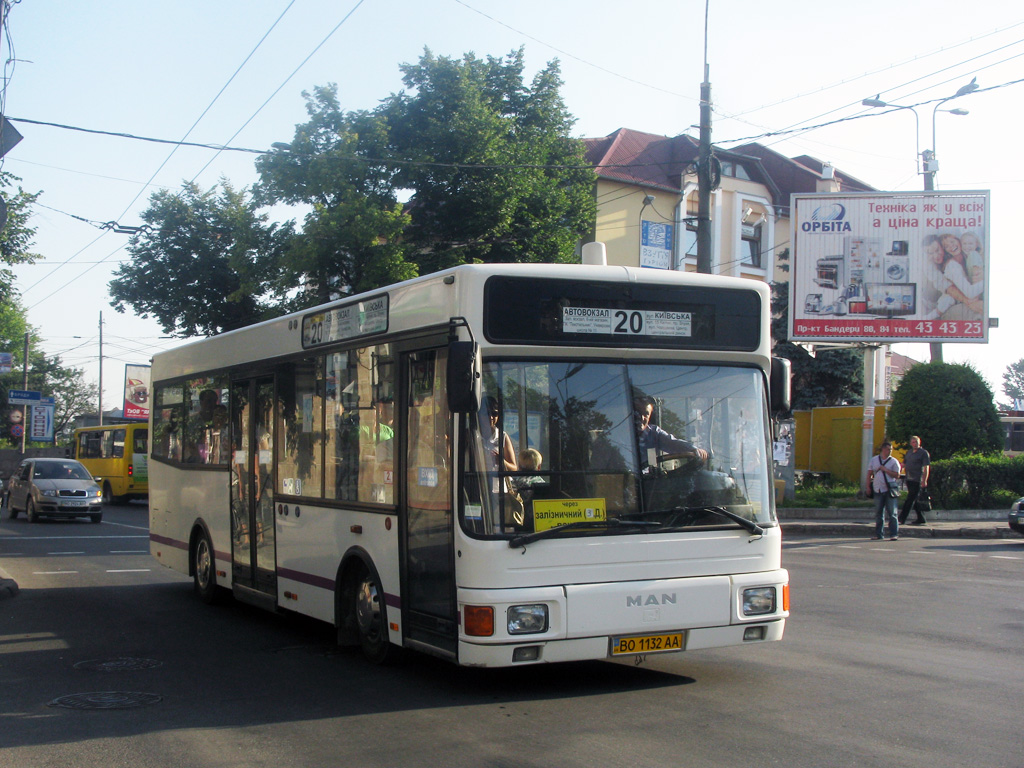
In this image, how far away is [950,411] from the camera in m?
25.7

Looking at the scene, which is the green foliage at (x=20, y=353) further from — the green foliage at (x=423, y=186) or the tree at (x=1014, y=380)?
the tree at (x=1014, y=380)

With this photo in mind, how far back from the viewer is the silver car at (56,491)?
2778cm

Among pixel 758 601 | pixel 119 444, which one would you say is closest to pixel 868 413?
pixel 758 601

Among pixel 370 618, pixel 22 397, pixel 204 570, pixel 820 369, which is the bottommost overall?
pixel 204 570

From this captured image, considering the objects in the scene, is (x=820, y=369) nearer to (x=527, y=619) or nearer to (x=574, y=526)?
(x=574, y=526)

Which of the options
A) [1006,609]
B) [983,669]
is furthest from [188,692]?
[1006,609]

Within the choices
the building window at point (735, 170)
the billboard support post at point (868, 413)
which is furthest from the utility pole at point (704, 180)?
the building window at point (735, 170)

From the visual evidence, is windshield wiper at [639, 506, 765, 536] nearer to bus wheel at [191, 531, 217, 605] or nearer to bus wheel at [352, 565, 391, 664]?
bus wheel at [352, 565, 391, 664]

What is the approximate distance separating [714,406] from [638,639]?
5.36 ft

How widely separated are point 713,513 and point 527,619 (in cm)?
145

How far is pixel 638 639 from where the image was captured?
6.72m

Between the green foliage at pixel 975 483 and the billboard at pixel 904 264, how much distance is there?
4046 millimetres

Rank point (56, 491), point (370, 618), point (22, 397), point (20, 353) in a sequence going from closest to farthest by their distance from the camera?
point (370, 618)
point (56, 491)
point (22, 397)
point (20, 353)

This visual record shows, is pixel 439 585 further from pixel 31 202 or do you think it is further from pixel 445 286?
pixel 31 202
